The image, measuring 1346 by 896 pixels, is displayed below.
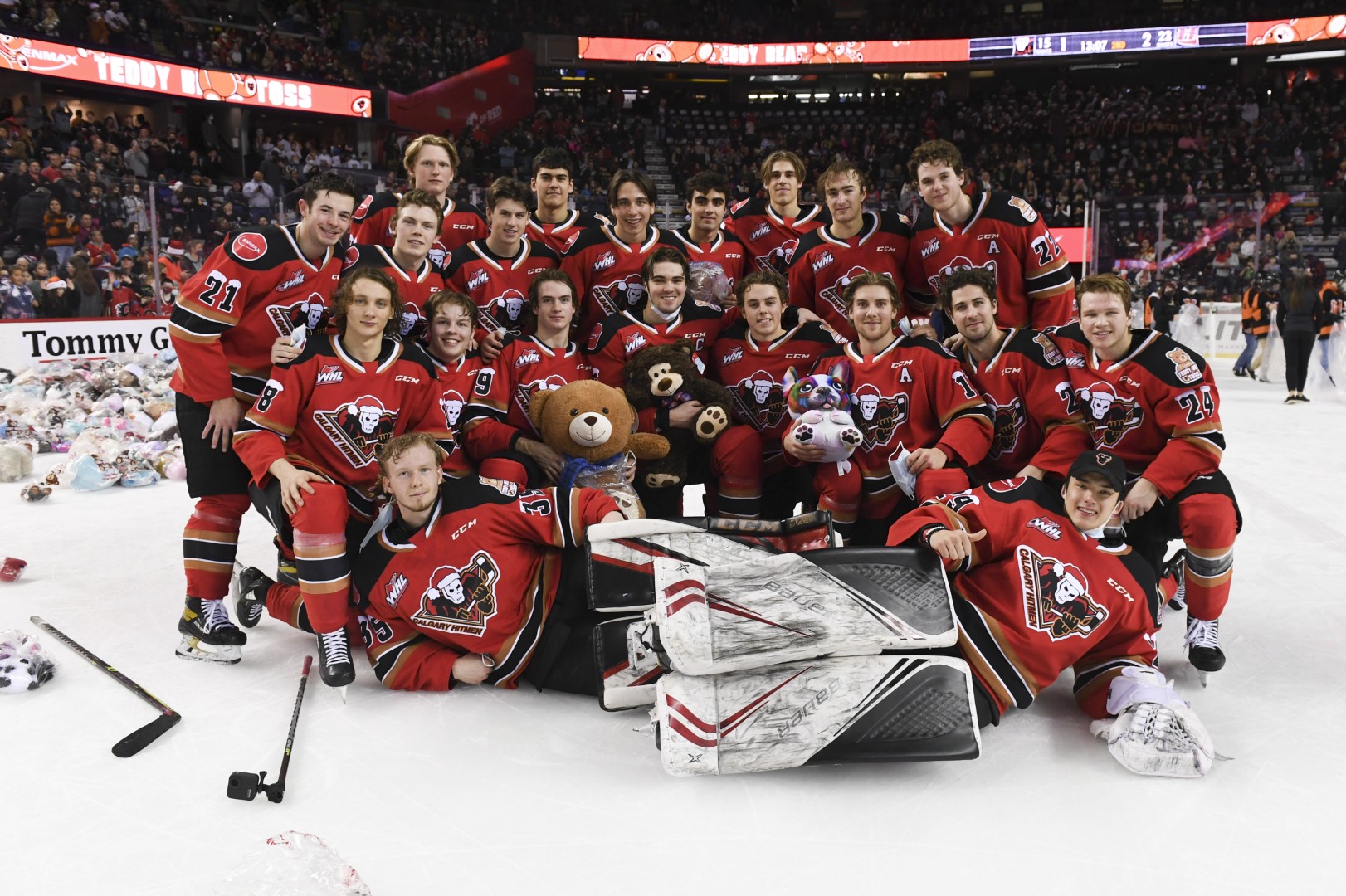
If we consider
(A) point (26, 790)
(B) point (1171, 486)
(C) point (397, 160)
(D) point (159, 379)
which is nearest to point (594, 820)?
(A) point (26, 790)

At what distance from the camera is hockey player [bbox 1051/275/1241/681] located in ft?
9.36

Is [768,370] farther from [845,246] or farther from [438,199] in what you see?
[438,199]

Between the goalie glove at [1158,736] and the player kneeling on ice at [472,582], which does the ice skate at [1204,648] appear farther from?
the player kneeling on ice at [472,582]

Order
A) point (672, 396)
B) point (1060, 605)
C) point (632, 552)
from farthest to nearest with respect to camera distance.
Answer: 1. point (672, 396)
2. point (632, 552)
3. point (1060, 605)

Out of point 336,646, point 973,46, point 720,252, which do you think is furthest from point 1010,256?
point 973,46

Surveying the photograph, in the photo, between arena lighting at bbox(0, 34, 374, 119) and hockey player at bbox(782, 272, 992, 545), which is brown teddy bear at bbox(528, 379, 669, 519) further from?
arena lighting at bbox(0, 34, 374, 119)

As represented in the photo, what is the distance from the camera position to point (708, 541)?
8.78 ft

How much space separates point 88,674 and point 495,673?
1280mm

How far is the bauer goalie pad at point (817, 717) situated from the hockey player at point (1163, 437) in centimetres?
106

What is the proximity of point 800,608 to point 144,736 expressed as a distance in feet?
5.61

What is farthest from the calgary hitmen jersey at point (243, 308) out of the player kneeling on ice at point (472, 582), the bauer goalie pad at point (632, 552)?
the bauer goalie pad at point (632, 552)

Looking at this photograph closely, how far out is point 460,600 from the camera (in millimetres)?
2693

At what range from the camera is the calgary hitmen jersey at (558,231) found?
4242 mm

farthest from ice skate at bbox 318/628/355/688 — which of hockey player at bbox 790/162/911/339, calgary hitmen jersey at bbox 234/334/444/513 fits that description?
hockey player at bbox 790/162/911/339
